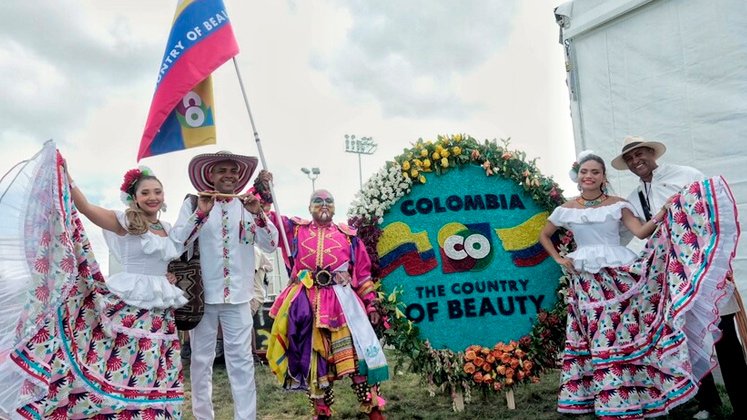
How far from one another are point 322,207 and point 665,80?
354 centimetres

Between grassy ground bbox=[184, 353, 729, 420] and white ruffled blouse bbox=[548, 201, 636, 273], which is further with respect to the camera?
grassy ground bbox=[184, 353, 729, 420]

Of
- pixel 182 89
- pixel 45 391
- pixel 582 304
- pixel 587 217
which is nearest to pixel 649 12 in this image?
pixel 587 217

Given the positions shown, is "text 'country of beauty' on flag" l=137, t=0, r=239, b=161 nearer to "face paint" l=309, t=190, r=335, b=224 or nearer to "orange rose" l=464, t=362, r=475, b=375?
"face paint" l=309, t=190, r=335, b=224

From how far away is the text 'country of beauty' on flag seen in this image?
13.6ft

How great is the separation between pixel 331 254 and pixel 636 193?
2.53 m

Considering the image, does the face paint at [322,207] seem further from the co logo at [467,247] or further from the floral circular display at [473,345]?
the co logo at [467,247]

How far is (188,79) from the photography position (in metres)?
4.18

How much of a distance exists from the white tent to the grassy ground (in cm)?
197

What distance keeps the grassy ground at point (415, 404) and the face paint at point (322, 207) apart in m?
1.36

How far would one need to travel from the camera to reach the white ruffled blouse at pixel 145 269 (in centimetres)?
360

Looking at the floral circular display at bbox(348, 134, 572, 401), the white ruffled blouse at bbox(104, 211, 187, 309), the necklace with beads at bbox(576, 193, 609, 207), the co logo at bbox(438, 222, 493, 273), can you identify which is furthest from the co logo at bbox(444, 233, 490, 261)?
the white ruffled blouse at bbox(104, 211, 187, 309)

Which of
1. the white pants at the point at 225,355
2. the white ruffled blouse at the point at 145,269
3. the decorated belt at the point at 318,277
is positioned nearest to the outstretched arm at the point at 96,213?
the white ruffled blouse at the point at 145,269

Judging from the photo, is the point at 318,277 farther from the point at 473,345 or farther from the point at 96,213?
the point at 96,213

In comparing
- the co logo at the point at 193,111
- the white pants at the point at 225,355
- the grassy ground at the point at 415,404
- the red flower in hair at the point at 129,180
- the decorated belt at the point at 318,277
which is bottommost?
the grassy ground at the point at 415,404
